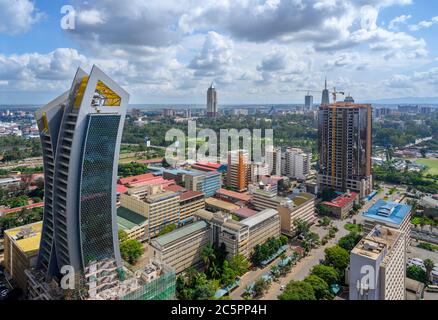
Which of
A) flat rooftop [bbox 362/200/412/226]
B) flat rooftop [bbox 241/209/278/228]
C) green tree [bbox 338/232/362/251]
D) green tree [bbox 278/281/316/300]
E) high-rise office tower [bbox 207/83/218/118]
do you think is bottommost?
green tree [bbox 278/281/316/300]

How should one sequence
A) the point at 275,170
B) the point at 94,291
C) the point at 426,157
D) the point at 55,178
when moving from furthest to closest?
the point at 426,157 < the point at 275,170 < the point at 55,178 < the point at 94,291

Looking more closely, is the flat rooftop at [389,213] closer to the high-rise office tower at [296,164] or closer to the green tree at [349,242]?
the green tree at [349,242]

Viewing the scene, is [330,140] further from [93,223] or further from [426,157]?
[426,157]

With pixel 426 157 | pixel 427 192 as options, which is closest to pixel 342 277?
pixel 427 192

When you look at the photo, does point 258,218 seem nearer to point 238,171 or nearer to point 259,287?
point 259,287

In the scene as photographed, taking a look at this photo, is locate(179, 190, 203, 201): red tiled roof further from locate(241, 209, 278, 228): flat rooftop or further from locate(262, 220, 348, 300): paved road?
locate(262, 220, 348, 300): paved road

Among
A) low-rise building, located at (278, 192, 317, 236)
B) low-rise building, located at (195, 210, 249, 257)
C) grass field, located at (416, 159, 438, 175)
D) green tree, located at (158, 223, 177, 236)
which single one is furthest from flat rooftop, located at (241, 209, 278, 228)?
grass field, located at (416, 159, 438, 175)
